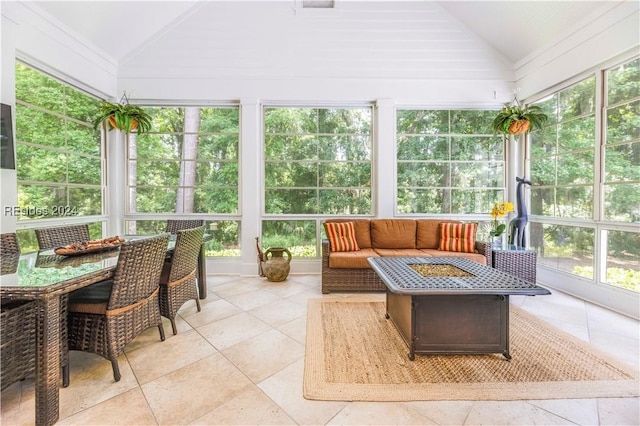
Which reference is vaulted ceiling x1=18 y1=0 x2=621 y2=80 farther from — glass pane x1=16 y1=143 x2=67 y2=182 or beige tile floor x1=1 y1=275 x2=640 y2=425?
beige tile floor x1=1 y1=275 x2=640 y2=425

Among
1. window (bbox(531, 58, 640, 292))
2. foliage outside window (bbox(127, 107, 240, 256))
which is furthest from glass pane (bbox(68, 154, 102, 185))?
window (bbox(531, 58, 640, 292))

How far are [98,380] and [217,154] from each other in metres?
3.22

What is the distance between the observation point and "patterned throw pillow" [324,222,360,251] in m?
3.65

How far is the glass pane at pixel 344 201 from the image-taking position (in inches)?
169

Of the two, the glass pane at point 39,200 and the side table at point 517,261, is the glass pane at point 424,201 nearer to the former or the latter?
the side table at point 517,261

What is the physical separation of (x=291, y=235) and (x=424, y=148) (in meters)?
2.56

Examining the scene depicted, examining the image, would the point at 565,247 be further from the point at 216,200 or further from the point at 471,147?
the point at 216,200

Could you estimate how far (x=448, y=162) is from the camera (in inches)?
168

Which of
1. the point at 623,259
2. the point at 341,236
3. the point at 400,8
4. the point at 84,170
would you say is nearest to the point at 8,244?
the point at 84,170

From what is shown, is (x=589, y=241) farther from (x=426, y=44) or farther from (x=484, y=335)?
(x=426, y=44)

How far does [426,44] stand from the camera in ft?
13.4

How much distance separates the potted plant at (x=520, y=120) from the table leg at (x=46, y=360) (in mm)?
4860

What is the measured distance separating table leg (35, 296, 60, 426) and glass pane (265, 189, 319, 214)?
118 inches

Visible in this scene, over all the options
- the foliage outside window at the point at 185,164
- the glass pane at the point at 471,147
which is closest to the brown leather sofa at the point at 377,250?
the glass pane at the point at 471,147
